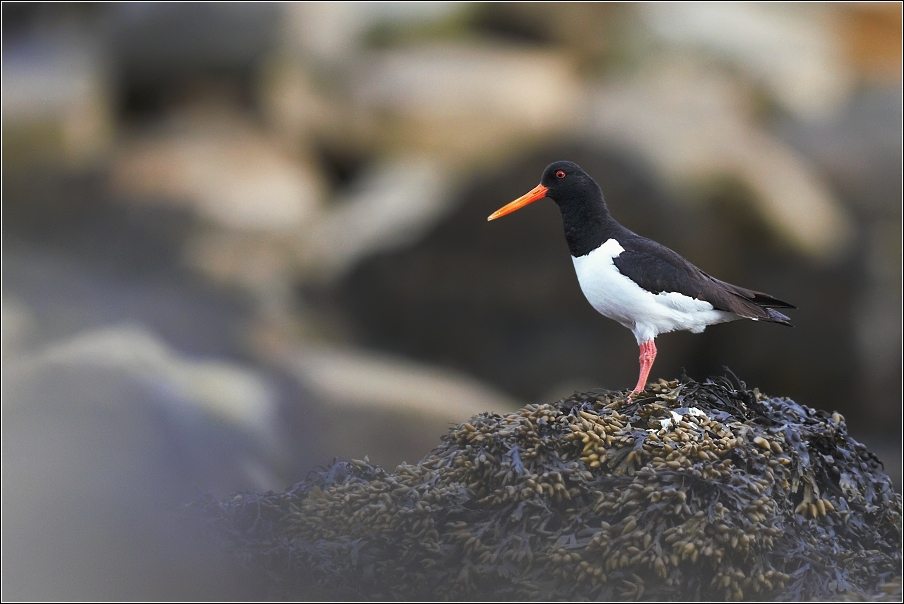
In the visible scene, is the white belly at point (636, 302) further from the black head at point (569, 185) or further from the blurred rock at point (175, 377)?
the blurred rock at point (175, 377)

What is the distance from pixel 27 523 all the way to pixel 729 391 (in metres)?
3.38

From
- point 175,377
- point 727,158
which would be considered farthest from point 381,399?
point 727,158

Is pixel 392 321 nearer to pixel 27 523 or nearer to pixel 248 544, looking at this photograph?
pixel 27 523

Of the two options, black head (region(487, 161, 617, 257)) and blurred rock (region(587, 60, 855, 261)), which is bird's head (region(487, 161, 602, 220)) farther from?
blurred rock (region(587, 60, 855, 261))

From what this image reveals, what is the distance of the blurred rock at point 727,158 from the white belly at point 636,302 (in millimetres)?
4401

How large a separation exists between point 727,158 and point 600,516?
6.05m

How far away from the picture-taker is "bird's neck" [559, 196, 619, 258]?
3592 mm

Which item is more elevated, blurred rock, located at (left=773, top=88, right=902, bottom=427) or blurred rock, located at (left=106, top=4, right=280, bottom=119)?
blurred rock, located at (left=106, top=4, right=280, bottom=119)

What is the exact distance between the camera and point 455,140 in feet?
34.6

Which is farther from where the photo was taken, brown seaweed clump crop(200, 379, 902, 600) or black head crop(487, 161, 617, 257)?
black head crop(487, 161, 617, 257)

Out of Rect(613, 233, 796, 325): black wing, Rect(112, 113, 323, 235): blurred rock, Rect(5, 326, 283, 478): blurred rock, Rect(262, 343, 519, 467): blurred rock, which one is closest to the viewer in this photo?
Rect(613, 233, 796, 325): black wing

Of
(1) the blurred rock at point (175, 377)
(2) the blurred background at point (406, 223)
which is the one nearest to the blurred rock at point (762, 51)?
(2) the blurred background at point (406, 223)

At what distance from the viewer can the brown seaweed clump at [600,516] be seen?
112 inches

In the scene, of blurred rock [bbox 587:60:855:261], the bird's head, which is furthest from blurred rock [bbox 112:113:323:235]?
the bird's head
